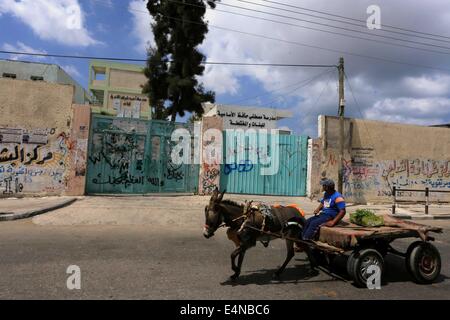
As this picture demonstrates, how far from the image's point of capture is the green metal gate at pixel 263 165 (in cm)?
1545

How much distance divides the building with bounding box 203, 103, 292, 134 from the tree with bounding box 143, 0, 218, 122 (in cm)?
721

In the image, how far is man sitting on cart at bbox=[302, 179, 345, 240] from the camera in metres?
5.96

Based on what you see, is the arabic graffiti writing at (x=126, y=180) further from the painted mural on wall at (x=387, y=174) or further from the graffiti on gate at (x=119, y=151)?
the painted mural on wall at (x=387, y=174)

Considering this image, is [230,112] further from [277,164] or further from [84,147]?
[84,147]

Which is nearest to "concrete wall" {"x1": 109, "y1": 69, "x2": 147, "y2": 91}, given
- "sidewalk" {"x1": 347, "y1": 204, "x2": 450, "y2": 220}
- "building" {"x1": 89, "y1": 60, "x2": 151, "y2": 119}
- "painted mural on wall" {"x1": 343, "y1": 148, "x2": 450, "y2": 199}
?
"building" {"x1": 89, "y1": 60, "x2": 151, "y2": 119}

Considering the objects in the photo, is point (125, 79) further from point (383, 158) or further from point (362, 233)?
point (362, 233)

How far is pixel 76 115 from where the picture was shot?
45.0ft

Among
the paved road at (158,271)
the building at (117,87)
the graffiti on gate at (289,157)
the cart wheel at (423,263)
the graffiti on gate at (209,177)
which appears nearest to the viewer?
the paved road at (158,271)

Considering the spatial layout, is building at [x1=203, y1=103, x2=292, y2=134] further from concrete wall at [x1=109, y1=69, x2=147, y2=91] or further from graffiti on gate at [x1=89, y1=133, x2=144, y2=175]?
concrete wall at [x1=109, y1=69, x2=147, y2=91]

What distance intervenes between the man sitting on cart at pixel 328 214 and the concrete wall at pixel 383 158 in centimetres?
985

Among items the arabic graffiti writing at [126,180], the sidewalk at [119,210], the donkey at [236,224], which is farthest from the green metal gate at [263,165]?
the donkey at [236,224]

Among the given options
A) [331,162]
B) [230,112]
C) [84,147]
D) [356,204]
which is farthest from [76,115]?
[230,112]

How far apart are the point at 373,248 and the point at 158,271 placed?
324 centimetres

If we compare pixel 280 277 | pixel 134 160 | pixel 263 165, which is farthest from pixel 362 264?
pixel 134 160
